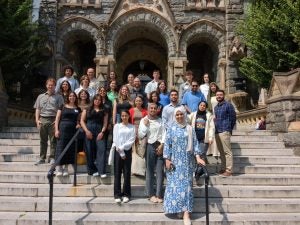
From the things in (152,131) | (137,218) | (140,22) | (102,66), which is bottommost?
(137,218)

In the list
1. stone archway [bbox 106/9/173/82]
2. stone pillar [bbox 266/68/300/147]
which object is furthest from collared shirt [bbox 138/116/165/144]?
stone archway [bbox 106/9/173/82]

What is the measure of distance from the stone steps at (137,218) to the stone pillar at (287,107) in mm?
3570

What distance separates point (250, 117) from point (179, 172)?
8.67 meters

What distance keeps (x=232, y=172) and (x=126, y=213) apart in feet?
8.16

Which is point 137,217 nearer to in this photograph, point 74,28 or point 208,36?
point 74,28

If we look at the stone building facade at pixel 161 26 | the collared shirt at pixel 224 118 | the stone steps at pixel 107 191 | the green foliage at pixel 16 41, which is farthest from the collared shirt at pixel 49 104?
the stone building facade at pixel 161 26

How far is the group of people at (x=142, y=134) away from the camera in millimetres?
5844

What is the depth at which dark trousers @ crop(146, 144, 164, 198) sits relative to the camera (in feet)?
20.3

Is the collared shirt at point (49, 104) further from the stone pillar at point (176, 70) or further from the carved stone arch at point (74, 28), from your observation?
the carved stone arch at point (74, 28)

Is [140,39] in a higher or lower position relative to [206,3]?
lower

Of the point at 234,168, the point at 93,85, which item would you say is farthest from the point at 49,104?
the point at 234,168

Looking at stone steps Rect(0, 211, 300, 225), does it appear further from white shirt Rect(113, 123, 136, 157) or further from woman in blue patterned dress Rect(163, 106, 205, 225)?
white shirt Rect(113, 123, 136, 157)

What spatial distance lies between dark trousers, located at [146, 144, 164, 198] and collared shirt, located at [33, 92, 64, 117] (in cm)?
236

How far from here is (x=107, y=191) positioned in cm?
654
